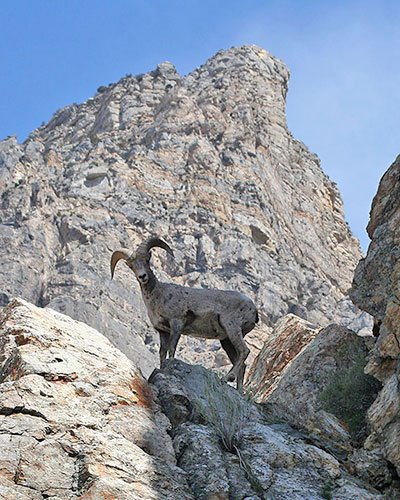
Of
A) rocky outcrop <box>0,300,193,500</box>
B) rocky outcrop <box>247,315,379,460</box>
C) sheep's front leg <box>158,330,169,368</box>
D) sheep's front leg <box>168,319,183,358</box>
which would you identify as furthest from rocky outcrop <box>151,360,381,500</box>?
sheep's front leg <box>158,330,169,368</box>

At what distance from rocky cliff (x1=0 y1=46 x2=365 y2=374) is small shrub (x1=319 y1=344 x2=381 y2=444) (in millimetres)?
21138

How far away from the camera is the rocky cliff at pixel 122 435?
25.1ft

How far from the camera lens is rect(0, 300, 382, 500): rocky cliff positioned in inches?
301

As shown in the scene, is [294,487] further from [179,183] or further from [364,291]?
[179,183]

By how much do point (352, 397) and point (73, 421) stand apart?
18.4 ft

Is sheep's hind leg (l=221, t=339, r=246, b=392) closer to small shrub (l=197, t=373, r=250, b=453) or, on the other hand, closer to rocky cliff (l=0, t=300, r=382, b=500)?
small shrub (l=197, t=373, r=250, b=453)

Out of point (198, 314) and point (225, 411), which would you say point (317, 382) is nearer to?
point (198, 314)

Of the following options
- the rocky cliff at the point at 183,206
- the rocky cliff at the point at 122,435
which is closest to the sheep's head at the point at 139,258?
the rocky cliff at the point at 122,435

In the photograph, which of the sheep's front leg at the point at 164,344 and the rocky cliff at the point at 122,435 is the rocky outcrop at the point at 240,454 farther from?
the sheep's front leg at the point at 164,344

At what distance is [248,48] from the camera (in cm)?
7500

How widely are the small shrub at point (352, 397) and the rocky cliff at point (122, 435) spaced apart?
2499mm

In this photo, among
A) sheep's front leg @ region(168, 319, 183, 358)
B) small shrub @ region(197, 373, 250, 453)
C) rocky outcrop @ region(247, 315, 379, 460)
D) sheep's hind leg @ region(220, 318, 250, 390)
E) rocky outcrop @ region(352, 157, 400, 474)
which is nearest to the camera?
small shrub @ region(197, 373, 250, 453)

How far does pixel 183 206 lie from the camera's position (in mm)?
54344

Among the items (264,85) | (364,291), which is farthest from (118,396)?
(264,85)
